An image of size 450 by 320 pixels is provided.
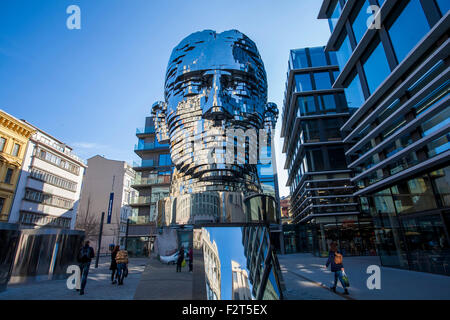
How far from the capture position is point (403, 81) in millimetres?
11219

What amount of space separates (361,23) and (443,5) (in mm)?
6062

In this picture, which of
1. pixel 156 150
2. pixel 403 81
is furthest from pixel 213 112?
pixel 156 150

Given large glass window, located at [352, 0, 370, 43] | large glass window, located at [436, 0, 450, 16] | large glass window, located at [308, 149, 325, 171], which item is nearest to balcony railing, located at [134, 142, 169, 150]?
large glass window, located at [308, 149, 325, 171]

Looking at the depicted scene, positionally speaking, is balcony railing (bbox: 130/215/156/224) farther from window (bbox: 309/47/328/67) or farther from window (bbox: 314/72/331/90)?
window (bbox: 309/47/328/67)

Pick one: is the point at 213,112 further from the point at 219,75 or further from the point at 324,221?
the point at 324,221

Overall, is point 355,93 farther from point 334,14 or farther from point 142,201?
point 142,201

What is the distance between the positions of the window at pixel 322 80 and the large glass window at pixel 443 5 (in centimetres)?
2320

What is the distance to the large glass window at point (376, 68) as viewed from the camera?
1253cm

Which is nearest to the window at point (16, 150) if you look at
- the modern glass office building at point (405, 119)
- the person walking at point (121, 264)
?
the person walking at point (121, 264)

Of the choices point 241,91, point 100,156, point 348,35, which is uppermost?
point 100,156

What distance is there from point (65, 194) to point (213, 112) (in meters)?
46.0

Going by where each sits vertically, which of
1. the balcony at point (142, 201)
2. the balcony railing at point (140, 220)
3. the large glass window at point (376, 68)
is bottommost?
the balcony railing at point (140, 220)

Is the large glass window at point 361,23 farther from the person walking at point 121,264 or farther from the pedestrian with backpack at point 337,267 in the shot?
the person walking at point 121,264

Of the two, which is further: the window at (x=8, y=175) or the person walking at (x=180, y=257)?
the window at (x=8, y=175)
